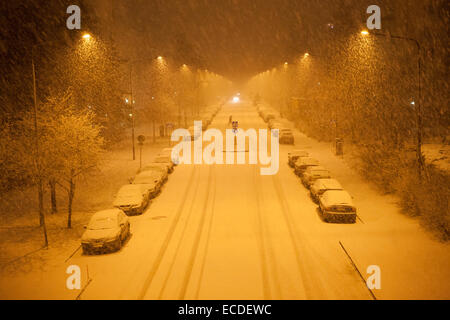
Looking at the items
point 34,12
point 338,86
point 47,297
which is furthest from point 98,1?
point 47,297

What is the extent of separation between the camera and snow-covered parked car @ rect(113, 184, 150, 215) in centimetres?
2164

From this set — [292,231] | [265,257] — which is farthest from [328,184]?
[265,257]

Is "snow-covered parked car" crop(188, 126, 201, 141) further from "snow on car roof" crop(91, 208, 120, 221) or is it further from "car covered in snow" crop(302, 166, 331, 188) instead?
"snow on car roof" crop(91, 208, 120, 221)

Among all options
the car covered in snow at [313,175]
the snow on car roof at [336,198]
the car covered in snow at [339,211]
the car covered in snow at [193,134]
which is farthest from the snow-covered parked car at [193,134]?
the car covered in snow at [339,211]

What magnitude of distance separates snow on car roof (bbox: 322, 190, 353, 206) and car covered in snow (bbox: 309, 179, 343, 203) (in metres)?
1.28

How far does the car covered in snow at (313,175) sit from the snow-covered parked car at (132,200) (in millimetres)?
8992

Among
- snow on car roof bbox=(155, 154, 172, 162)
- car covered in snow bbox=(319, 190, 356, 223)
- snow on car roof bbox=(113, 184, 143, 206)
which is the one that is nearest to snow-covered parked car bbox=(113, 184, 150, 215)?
snow on car roof bbox=(113, 184, 143, 206)

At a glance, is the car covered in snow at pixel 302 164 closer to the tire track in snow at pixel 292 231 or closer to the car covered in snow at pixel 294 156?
the tire track in snow at pixel 292 231

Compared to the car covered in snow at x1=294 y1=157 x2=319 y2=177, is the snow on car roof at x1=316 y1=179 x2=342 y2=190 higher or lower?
lower

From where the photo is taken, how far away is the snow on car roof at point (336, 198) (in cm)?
1998

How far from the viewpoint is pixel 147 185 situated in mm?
24734

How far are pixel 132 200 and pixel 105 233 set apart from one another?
5061 millimetres

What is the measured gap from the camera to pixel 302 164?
28.8 metres
